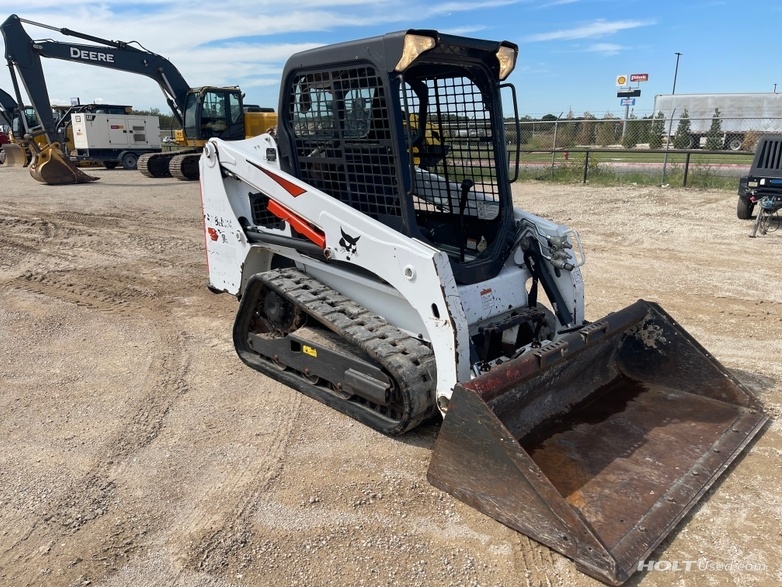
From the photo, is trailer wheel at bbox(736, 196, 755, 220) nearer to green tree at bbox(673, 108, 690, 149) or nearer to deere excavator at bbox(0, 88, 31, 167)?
green tree at bbox(673, 108, 690, 149)

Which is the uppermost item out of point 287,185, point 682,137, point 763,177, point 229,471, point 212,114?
point 212,114

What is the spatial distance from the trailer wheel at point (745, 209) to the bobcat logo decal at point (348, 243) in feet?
29.3

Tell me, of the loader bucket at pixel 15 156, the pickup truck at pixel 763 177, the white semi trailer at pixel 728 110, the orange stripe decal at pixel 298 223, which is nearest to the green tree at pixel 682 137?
the white semi trailer at pixel 728 110

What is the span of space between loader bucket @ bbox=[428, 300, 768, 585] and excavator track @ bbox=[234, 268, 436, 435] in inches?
18.5

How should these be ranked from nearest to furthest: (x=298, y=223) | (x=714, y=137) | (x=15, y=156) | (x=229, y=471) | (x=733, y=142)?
1. (x=229, y=471)
2. (x=298, y=223)
3. (x=15, y=156)
4. (x=714, y=137)
5. (x=733, y=142)

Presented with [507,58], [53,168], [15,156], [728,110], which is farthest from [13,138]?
[728,110]

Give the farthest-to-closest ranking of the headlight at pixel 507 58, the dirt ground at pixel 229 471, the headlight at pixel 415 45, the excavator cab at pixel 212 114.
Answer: the excavator cab at pixel 212 114 < the headlight at pixel 507 58 < the headlight at pixel 415 45 < the dirt ground at pixel 229 471

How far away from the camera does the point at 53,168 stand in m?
16.2

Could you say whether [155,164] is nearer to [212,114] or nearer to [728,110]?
[212,114]

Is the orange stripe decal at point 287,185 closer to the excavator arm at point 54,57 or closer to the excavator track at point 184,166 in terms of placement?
the excavator track at point 184,166

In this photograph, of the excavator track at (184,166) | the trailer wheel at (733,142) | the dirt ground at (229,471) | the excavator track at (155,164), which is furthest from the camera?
the trailer wheel at (733,142)

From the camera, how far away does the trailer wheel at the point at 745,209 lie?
10320 mm

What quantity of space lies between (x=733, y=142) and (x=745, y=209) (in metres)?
16.1

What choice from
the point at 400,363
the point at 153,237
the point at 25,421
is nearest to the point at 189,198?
the point at 153,237
